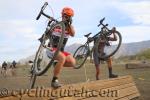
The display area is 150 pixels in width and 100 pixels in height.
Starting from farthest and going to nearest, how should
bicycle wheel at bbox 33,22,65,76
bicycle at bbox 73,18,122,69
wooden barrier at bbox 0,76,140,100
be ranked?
bicycle at bbox 73,18,122,69 → bicycle wheel at bbox 33,22,65,76 → wooden barrier at bbox 0,76,140,100

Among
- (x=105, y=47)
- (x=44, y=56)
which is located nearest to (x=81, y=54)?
(x=105, y=47)

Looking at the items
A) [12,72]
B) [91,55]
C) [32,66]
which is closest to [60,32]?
[32,66]

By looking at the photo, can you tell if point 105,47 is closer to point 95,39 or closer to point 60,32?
point 95,39

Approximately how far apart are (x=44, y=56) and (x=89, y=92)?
151 centimetres

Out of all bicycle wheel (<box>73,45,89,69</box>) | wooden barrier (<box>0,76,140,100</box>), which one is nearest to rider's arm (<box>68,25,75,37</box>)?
wooden barrier (<box>0,76,140,100</box>)

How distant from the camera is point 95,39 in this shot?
617 inches

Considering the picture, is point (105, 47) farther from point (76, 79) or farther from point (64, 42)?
point (76, 79)

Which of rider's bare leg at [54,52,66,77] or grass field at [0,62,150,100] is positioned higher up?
rider's bare leg at [54,52,66,77]

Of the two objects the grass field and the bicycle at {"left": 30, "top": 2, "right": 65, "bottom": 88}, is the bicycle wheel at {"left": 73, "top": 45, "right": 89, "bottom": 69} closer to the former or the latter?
the grass field

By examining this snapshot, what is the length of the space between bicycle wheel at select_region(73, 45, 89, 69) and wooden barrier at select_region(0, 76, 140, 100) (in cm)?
268

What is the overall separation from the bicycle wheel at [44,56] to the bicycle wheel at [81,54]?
473 cm

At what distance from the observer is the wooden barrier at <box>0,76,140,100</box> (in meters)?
8.97

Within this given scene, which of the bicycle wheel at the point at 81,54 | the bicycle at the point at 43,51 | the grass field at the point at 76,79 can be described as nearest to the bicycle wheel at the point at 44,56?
the bicycle at the point at 43,51

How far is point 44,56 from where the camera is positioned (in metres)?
11.3
